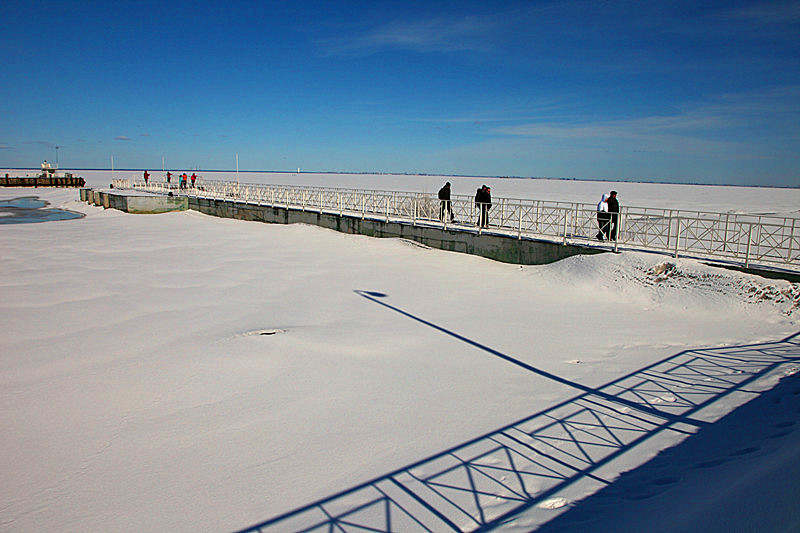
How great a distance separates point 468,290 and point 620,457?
8237 millimetres

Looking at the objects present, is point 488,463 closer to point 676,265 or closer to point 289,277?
point 676,265

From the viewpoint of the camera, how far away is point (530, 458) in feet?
17.4

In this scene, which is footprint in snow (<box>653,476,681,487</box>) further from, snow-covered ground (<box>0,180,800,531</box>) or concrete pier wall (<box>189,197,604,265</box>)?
concrete pier wall (<box>189,197,604,265</box>)

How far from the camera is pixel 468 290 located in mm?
13312

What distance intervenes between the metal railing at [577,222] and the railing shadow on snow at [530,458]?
440 cm

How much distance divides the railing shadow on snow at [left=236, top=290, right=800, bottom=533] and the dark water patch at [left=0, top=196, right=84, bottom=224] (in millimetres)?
34685

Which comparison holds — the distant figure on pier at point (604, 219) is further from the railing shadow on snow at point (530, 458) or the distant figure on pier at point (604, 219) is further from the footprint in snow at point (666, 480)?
the footprint in snow at point (666, 480)

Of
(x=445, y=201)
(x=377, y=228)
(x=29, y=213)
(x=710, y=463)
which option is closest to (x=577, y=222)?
(x=445, y=201)

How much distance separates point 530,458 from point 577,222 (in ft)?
44.8

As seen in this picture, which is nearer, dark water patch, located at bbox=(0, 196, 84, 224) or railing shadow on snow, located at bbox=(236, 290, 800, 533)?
railing shadow on snow, located at bbox=(236, 290, 800, 533)

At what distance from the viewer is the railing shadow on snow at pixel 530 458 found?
443 cm

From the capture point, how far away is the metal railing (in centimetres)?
1225

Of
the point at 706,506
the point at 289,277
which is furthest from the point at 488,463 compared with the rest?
the point at 289,277

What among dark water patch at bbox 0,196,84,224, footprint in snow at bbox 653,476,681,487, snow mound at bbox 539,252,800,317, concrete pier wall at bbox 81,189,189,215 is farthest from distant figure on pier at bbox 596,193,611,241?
dark water patch at bbox 0,196,84,224
